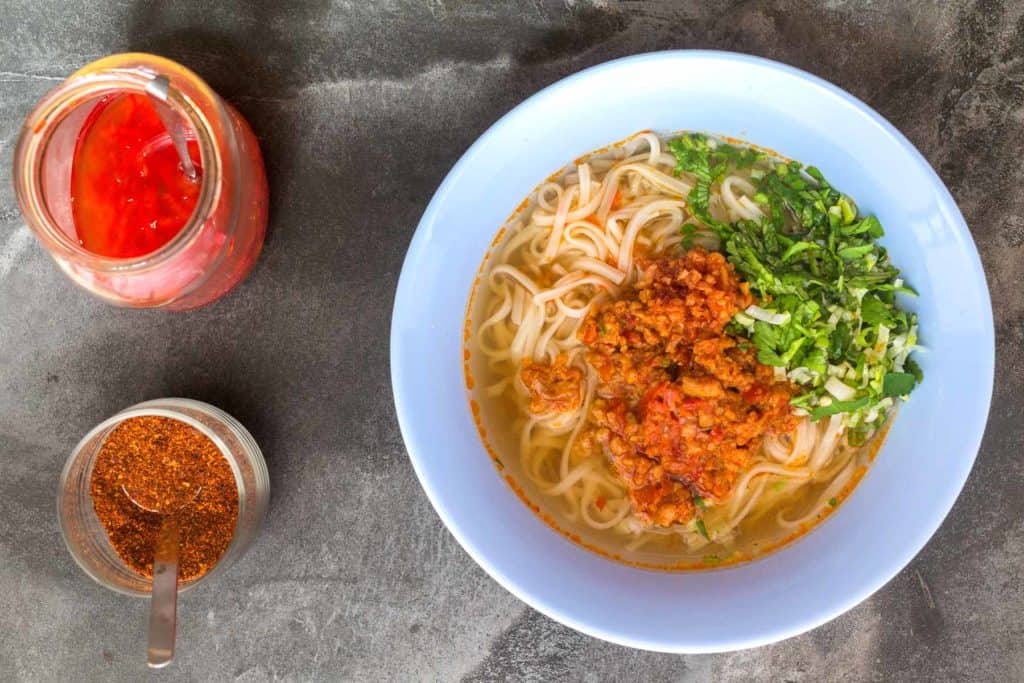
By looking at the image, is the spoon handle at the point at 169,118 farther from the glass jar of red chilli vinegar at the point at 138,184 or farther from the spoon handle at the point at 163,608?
the spoon handle at the point at 163,608

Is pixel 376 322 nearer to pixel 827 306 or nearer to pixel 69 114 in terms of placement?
pixel 69 114

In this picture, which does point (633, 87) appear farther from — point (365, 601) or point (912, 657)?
point (912, 657)


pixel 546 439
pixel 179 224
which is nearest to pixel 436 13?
pixel 179 224

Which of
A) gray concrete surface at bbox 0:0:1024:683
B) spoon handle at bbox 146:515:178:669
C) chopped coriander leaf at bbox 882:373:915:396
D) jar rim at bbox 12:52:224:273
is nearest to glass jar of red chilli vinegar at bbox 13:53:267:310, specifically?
jar rim at bbox 12:52:224:273

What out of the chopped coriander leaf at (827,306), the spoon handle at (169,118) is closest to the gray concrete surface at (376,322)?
the spoon handle at (169,118)

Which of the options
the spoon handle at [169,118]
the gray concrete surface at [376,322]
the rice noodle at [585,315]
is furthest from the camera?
the gray concrete surface at [376,322]
